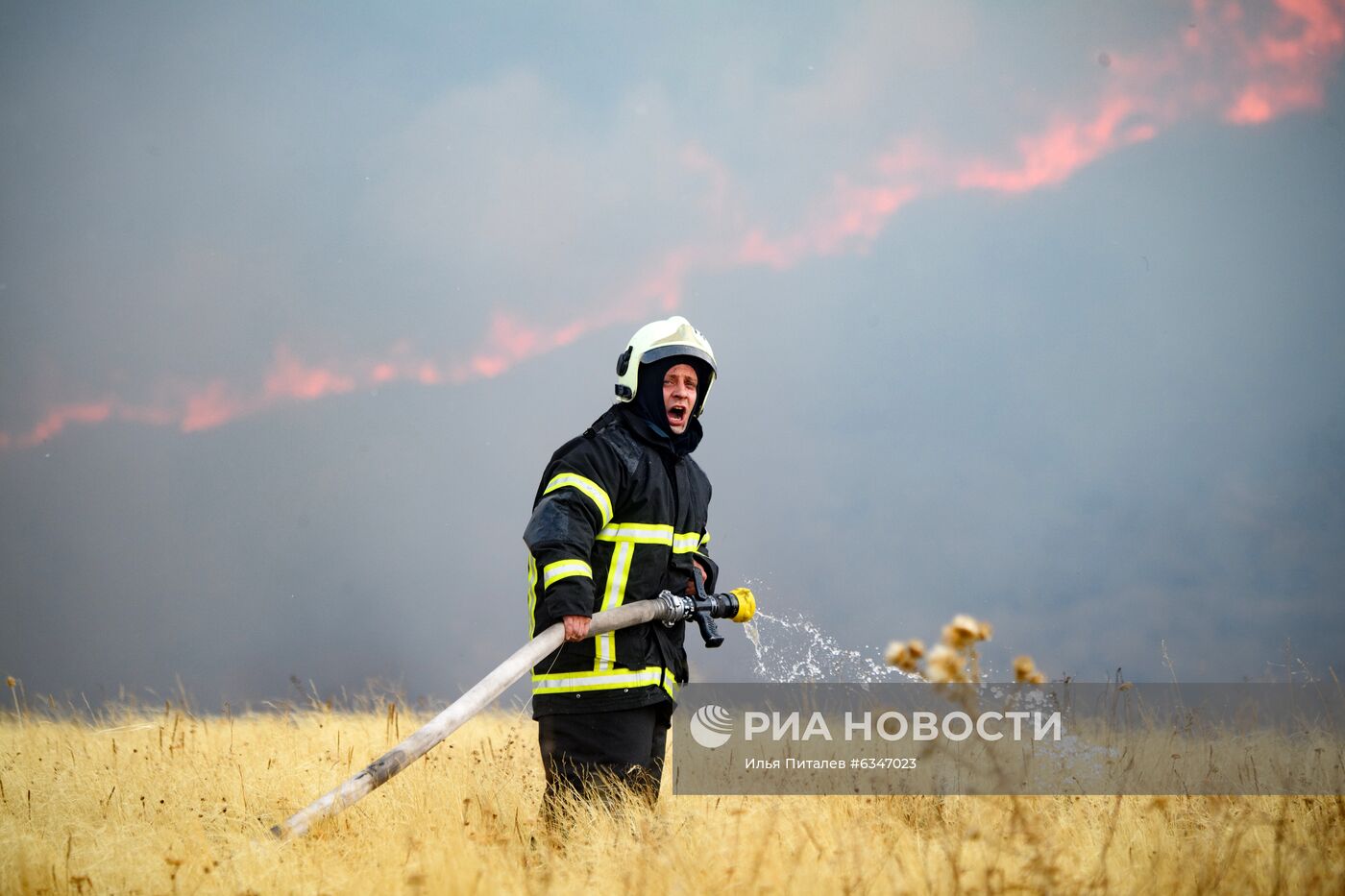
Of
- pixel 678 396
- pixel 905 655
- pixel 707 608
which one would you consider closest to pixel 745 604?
pixel 707 608

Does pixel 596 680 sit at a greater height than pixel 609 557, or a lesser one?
lesser

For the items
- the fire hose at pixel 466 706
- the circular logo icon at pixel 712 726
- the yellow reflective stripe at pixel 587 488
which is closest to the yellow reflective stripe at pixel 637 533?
the yellow reflective stripe at pixel 587 488

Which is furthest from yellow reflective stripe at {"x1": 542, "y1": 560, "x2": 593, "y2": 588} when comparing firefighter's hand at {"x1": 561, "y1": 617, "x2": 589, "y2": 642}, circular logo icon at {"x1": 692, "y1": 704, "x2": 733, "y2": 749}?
circular logo icon at {"x1": 692, "y1": 704, "x2": 733, "y2": 749}

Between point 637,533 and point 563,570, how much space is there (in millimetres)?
614

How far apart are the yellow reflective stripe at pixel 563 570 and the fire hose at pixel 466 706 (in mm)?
218

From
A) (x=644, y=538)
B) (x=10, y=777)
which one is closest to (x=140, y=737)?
(x=10, y=777)

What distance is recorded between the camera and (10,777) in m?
7.34

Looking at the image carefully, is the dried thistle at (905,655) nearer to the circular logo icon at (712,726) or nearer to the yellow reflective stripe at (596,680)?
the yellow reflective stripe at (596,680)

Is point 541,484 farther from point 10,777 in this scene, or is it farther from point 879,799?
point 10,777

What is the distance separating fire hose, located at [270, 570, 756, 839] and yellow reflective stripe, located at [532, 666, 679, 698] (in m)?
0.25

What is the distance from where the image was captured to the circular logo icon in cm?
659

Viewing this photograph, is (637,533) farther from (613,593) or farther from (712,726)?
(712,726)

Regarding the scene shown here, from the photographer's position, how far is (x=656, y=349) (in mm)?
6125

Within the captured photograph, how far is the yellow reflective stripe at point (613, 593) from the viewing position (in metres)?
5.68
